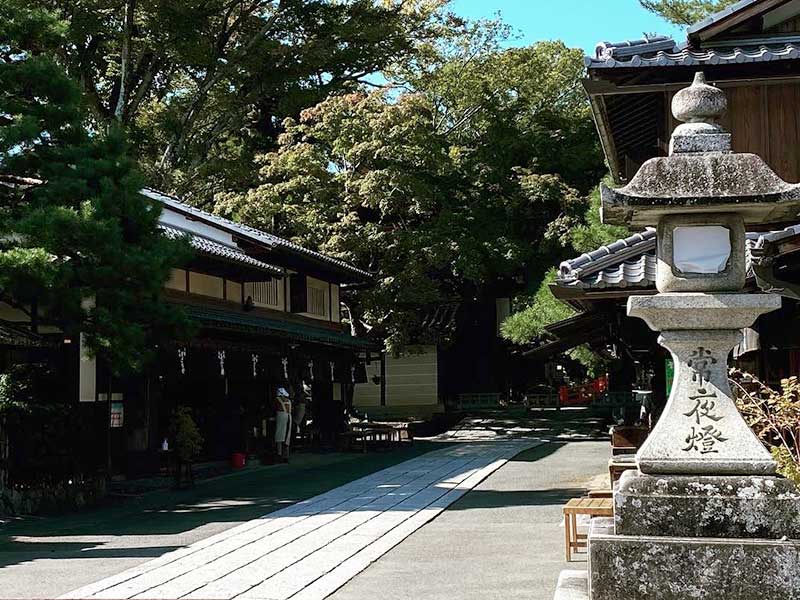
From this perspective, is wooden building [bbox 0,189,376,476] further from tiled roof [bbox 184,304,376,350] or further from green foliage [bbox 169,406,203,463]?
green foliage [bbox 169,406,203,463]

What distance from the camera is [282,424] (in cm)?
2434

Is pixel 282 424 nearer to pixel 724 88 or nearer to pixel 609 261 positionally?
pixel 609 261

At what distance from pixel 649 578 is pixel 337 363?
24559 millimetres

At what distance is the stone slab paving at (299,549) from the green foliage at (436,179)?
1443 centimetres

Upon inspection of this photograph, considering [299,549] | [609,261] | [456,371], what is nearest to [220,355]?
[299,549]

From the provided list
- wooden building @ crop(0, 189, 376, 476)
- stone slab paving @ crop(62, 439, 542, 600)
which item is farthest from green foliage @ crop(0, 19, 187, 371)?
stone slab paving @ crop(62, 439, 542, 600)

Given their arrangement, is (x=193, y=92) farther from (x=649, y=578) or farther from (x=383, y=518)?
(x=649, y=578)

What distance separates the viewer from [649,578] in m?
6.38

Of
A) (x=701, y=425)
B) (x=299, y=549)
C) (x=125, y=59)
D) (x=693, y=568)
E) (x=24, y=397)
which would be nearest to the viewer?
(x=693, y=568)

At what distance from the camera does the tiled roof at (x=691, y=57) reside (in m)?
11.1

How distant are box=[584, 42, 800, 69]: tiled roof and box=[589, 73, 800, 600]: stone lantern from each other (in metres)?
4.21

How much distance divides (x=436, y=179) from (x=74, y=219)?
20.7 meters

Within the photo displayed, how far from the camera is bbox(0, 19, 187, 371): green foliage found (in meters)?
14.3

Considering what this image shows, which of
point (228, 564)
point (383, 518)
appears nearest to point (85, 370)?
point (383, 518)
